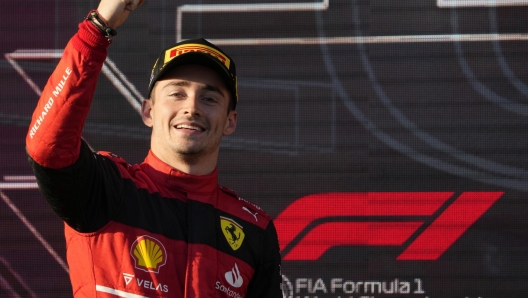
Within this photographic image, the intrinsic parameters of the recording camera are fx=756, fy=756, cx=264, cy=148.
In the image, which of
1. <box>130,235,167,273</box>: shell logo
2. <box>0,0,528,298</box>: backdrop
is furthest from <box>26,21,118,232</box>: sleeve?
<box>0,0,528,298</box>: backdrop

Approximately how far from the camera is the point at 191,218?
210 cm

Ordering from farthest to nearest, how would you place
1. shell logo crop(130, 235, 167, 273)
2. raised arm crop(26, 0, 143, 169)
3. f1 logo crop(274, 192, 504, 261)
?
f1 logo crop(274, 192, 504, 261)
shell logo crop(130, 235, 167, 273)
raised arm crop(26, 0, 143, 169)

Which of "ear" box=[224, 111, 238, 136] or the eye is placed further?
"ear" box=[224, 111, 238, 136]

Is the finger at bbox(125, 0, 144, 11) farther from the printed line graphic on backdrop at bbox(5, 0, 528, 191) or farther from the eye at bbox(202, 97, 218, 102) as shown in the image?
the printed line graphic on backdrop at bbox(5, 0, 528, 191)

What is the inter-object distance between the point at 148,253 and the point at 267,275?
1.49 ft

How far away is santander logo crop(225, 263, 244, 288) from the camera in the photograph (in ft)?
6.93

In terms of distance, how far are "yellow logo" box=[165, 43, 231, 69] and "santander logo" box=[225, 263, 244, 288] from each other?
1.98 ft

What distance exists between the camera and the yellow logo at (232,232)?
219 cm

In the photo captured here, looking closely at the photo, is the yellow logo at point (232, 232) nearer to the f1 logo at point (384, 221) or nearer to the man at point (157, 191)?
the man at point (157, 191)

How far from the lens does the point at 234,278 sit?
2135 millimetres

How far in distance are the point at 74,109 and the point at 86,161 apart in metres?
0.18

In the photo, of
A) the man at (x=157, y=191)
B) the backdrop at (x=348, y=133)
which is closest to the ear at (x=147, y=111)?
the man at (x=157, y=191)

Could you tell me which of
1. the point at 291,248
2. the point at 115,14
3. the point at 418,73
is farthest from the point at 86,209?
the point at 418,73

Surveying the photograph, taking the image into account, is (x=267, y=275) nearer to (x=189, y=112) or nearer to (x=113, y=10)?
(x=189, y=112)
